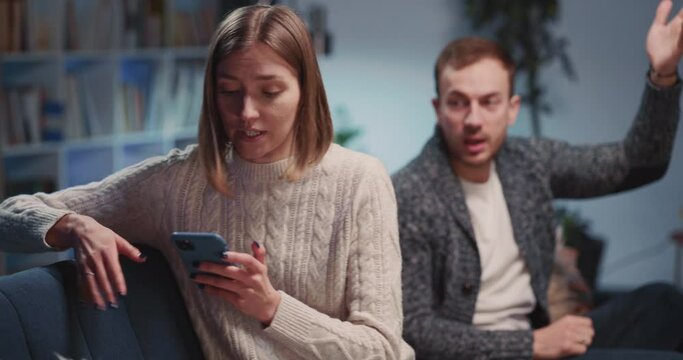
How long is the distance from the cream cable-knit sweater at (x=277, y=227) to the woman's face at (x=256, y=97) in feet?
0.25

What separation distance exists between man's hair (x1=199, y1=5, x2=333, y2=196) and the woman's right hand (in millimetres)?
203

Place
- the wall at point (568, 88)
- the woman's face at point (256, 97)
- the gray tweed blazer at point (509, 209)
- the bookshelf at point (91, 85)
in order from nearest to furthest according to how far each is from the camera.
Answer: the woman's face at point (256, 97)
the gray tweed blazer at point (509, 209)
the bookshelf at point (91, 85)
the wall at point (568, 88)

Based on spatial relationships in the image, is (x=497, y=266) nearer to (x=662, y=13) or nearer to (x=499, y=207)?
(x=499, y=207)

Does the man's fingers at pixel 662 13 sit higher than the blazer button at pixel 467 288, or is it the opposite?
the man's fingers at pixel 662 13

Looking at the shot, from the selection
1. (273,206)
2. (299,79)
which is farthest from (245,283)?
(299,79)

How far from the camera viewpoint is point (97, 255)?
1432 millimetres

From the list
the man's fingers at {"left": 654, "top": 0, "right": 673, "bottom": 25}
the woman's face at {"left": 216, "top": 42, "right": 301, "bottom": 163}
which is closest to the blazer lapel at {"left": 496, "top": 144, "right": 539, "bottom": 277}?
the man's fingers at {"left": 654, "top": 0, "right": 673, "bottom": 25}

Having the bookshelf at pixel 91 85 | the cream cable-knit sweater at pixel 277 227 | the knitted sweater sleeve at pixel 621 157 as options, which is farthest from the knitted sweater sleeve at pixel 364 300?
the bookshelf at pixel 91 85

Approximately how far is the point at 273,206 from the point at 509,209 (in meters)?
0.74

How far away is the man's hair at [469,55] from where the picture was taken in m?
2.21

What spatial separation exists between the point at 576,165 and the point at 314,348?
37.5 inches

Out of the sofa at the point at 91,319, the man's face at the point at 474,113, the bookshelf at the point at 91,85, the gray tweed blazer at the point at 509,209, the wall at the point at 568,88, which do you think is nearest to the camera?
the sofa at the point at 91,319

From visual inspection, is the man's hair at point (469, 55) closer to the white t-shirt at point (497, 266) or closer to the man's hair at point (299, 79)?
the white t-shirt at point (497, 266)

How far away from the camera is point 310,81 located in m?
1.60
